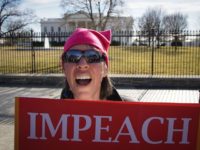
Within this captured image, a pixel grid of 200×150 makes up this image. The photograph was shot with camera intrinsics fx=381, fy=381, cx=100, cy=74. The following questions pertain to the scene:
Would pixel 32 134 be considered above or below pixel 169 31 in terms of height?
below

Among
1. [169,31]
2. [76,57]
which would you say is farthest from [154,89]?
[76,57]

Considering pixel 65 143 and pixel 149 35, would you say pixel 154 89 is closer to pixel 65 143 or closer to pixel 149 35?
pixel 149 35

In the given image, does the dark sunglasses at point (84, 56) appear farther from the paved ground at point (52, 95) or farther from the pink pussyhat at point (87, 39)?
the paved ground at point (52, 95)

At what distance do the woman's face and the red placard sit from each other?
0.83ft

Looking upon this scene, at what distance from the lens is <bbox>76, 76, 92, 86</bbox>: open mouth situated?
214 centimetres

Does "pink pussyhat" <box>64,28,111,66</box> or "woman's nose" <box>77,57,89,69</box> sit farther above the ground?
"pink pussyhat" <box>64,28,111,66</box>

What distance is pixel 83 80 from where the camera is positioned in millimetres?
2170

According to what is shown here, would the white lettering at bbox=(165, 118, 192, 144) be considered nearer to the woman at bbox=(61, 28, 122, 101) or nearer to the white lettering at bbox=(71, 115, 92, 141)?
the white lettering at bbox=(71, 115, 92, 141)

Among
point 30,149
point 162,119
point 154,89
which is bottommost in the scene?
point 154,89

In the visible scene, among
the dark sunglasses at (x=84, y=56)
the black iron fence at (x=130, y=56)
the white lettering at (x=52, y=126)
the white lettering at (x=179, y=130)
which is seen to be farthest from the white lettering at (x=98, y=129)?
the black iron fence at (x=130, y=56)

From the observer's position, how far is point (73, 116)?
6.28ft

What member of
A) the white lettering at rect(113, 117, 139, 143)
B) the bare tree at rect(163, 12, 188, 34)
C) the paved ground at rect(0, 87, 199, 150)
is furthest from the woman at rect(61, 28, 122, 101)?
the bare tree at rect(163, 12, 188, 34)

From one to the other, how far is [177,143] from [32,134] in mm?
730

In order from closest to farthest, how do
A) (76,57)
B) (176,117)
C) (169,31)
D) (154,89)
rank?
(176,117) → (76,57) → (154,89) → (169,31)
